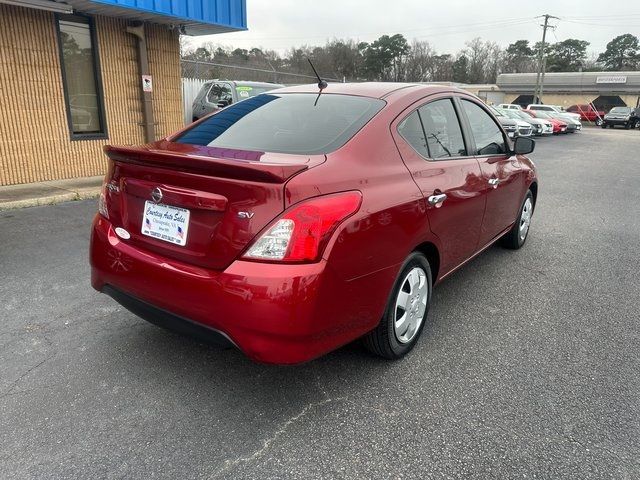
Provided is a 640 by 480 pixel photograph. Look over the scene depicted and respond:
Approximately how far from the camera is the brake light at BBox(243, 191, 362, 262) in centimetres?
218

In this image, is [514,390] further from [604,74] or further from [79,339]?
[604,74]

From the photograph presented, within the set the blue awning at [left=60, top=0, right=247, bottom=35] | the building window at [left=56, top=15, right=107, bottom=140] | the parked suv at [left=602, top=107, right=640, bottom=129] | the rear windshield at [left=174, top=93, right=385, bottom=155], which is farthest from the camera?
the parked suv at [left=602, top=107, right=640, bottom=129]

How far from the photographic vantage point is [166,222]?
2.46 meters

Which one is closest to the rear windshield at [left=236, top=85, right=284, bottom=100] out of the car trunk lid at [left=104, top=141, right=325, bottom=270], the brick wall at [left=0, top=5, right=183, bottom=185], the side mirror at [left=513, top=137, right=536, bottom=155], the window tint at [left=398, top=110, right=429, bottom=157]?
the brick wall at [left=0, top=5, right=183, bottom=185]

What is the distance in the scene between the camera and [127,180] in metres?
2.65

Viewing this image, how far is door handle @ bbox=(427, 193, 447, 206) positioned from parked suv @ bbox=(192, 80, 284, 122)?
397 inches

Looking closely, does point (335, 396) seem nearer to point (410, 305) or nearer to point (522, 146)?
point (410, 305)

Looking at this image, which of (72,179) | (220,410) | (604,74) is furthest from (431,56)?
(220,410)

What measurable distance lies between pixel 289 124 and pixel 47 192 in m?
5.77

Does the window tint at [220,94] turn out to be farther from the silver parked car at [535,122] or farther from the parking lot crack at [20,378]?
the silver parked car at [535,122]

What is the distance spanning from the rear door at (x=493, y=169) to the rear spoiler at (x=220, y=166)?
2.06m

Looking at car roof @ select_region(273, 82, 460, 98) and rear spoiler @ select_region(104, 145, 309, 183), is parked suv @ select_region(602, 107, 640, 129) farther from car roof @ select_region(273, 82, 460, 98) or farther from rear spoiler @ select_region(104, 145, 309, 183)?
rear spoiler @ select_region(104, 145, 309, 183)

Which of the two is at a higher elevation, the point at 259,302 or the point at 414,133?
the point at 414,133

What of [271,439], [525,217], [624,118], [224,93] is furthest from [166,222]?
[624,118]
